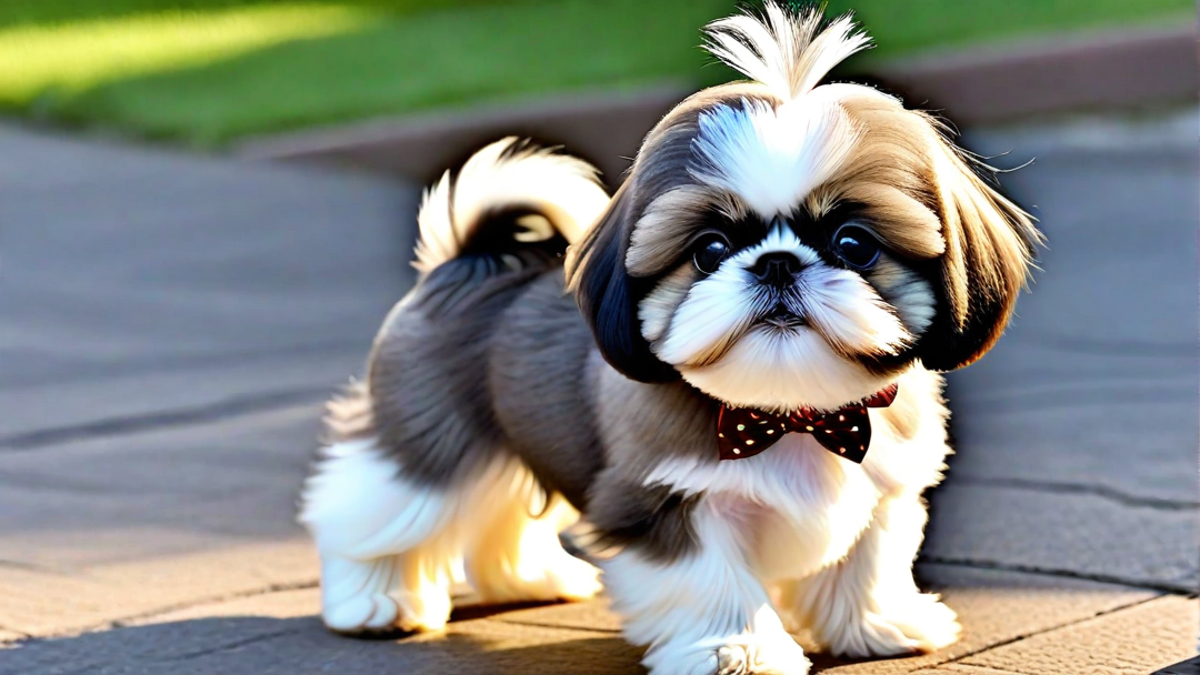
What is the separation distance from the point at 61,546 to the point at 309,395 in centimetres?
215

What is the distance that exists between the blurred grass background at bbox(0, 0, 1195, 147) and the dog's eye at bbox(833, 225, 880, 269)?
8.46 m

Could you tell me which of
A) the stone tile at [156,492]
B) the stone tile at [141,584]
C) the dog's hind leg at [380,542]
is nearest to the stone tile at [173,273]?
the stone tile at [156,492]

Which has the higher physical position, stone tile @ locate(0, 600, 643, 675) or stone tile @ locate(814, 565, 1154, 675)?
stone tile @ locate(814, 565, 1154, 675)

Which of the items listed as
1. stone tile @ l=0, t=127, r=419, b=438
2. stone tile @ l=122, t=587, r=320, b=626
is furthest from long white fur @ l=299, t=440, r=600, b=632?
stone tile @ l=0, t=127, r=419, b=438

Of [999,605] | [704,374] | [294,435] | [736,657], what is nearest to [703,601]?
[736,657]

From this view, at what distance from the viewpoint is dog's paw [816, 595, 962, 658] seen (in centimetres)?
371

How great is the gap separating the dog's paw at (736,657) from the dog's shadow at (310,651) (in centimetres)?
33

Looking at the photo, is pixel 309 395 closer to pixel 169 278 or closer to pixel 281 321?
pixel 281 321

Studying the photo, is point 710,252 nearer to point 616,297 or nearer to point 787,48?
point 616,297

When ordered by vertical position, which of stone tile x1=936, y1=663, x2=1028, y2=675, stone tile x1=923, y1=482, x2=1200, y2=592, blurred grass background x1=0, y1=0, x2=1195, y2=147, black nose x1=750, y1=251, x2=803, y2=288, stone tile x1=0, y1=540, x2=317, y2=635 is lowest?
stone tile x1=0, y1=540, x2=317, y2=635

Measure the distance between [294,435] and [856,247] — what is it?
11.7ft

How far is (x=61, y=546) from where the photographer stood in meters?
4.73

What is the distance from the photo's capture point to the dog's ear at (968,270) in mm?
3102

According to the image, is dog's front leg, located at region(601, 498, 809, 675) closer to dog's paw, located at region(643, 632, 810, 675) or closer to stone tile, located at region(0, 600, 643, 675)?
dog's paw, located at region(643, 632, 810, 675)
